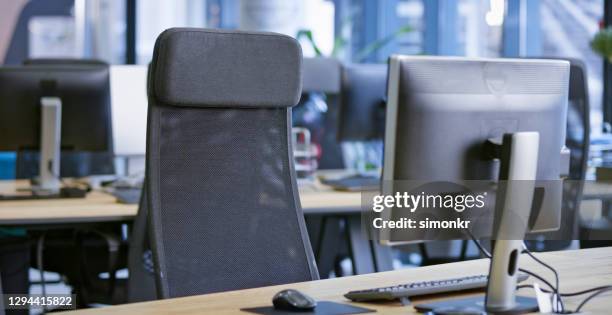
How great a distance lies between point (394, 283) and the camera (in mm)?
1858

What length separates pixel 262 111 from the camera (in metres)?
2.26

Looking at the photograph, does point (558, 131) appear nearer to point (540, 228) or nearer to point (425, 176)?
point (540, 228)

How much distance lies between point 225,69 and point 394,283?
65cm

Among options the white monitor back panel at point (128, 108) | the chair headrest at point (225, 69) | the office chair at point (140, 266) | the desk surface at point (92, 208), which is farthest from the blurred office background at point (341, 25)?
the chair headrest at point (225, 69)

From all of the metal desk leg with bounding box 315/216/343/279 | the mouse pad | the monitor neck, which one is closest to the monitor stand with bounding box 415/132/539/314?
the monitor neck

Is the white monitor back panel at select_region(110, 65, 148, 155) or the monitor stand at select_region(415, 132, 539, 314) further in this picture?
the white monitor back panel at select_region(110, 65, 148, 155)

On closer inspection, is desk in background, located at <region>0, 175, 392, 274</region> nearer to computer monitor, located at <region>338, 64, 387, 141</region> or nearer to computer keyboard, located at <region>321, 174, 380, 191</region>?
computer keyboard, located at <region>321, 174, 380, 191</region>

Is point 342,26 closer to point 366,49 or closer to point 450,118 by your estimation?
point 366,49

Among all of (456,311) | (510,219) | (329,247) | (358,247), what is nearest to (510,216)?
(510,219)

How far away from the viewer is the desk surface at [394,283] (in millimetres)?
1616

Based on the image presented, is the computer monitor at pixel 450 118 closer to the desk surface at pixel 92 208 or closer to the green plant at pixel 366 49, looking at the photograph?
the desk surface at pixel 92 208

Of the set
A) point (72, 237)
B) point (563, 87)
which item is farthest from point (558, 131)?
point (72, 237)

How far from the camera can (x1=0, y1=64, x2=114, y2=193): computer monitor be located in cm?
338

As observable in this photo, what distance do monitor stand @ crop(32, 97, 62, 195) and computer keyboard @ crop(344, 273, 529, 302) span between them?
77.3 inches
